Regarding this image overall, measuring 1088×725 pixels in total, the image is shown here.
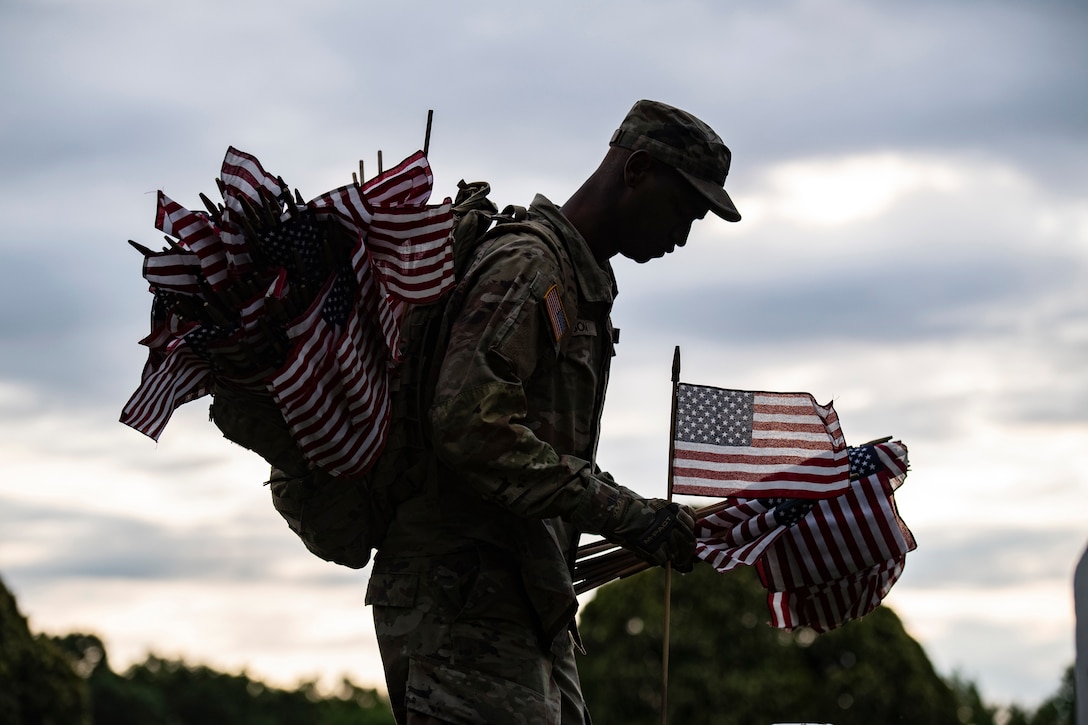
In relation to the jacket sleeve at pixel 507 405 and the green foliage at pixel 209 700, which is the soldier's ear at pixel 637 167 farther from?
the green foliage at pixel 209 700

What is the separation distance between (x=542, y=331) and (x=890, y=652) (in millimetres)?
30951

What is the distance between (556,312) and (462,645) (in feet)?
3.90

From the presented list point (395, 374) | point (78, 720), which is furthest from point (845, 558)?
point (78, 720)

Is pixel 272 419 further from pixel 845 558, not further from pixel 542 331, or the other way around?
pixel 845 558

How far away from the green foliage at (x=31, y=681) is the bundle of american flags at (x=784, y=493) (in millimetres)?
22042

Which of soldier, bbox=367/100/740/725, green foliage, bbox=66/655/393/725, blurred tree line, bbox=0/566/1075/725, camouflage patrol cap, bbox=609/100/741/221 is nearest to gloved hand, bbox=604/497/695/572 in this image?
soldier, bbox=367/100/740/725

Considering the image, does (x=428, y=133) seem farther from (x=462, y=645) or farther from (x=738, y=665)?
(x=738, y=665)

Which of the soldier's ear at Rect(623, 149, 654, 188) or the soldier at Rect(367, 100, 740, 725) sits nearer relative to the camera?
the soldier at Rect(367, 100, 740, 725)

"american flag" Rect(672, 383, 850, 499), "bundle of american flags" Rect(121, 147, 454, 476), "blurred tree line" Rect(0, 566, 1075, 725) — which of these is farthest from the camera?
"blurred tree line" Rect(0, 566, 1075, 725)

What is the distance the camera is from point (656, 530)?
229 inches

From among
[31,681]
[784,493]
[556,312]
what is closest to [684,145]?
[556,312]

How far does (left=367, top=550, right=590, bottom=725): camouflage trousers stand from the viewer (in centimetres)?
564

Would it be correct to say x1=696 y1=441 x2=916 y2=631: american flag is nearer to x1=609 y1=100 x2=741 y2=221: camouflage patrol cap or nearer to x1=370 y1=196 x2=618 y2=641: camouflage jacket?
x1=370 y1=196 x2=618 y2=641: camouflage jacket

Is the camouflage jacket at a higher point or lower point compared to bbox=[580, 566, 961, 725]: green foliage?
lower
